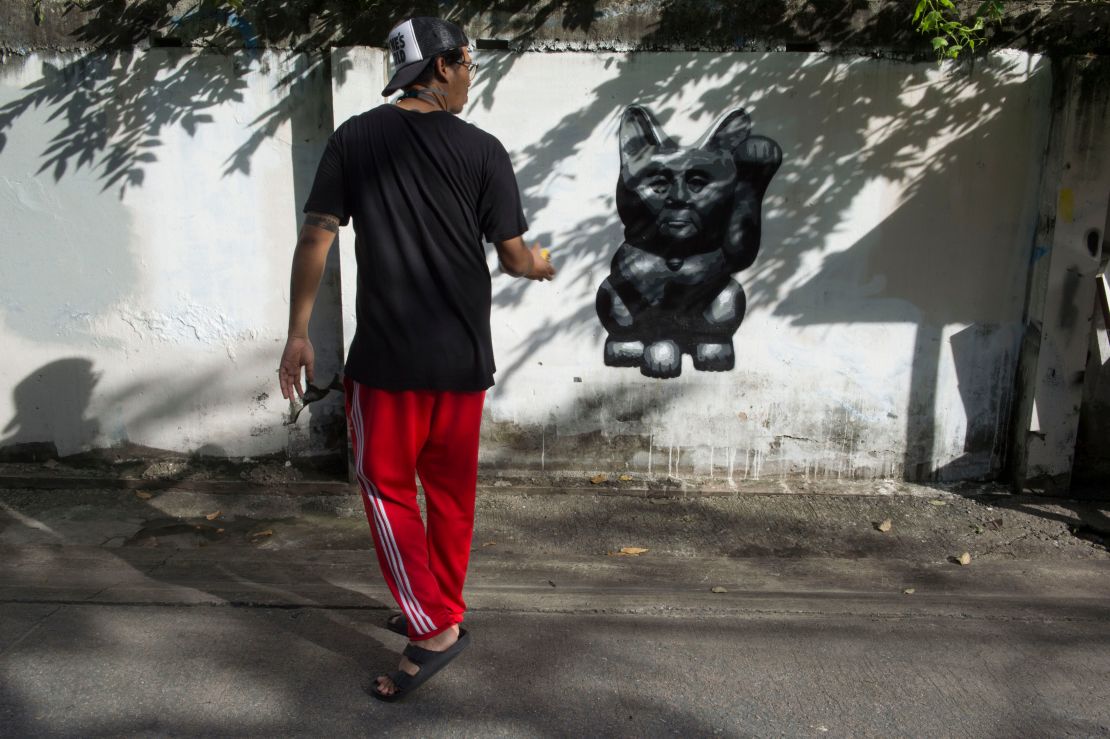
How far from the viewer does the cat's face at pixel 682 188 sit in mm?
4629

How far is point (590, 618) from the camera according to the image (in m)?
3.46

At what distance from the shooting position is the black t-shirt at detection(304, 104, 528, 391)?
2.65m

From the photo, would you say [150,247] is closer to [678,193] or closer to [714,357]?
[678,193]

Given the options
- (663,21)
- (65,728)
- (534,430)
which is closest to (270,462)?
(534,430)

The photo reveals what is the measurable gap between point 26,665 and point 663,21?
4017 millimetres

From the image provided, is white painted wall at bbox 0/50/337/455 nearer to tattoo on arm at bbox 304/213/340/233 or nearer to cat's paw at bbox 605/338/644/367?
cat's paw at bbox 605/338/644/367

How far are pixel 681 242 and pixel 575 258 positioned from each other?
583 millimetres

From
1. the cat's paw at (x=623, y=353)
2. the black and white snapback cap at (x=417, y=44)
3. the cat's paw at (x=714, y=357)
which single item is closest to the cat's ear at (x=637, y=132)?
the cat's paw at (x=623, y=353)

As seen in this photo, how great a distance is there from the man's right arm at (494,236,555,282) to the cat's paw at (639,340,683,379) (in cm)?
193

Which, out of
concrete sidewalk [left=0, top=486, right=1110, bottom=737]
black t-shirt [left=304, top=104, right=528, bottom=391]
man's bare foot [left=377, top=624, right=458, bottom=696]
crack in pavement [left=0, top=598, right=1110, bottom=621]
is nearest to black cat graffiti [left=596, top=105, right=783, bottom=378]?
concrete sidewalk [left=0, top=486, right=1110, bottom=737]

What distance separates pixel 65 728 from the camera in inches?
104

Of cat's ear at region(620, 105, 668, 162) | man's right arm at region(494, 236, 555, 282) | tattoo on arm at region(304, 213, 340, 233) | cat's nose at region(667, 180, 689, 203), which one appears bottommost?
man's right arm at region(494, 236, 555, 282)

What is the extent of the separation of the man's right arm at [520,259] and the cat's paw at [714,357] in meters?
2.02

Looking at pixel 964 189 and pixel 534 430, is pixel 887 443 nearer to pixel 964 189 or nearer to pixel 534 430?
pixel 964 189
